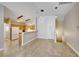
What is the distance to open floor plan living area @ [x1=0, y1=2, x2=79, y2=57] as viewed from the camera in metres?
3.96

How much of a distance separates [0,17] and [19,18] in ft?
3.60

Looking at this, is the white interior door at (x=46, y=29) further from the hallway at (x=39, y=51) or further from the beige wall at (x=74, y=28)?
the beige wall at (x=74, y=28)

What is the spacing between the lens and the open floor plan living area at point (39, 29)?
3960mm

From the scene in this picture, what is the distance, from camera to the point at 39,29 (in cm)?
607

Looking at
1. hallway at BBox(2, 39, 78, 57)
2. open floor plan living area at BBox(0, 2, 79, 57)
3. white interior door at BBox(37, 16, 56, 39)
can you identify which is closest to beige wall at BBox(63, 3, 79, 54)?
open floor plan living area at BBox(0, 2, 79, 57)

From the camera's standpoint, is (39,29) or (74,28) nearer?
Result: (74,28)

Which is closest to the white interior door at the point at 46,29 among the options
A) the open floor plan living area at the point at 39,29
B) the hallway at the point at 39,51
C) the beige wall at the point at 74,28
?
the open floor plan living area at the point at 39,29

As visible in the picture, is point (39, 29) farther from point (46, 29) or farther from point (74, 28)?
point (74, 28)

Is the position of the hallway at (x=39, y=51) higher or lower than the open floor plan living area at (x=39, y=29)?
lower

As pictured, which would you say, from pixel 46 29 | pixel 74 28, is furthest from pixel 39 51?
pixel 46 29

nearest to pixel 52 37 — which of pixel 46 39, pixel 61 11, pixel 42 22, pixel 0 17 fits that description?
pixel 46 39

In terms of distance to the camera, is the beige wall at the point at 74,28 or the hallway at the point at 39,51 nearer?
the hallway at the point at 39,51

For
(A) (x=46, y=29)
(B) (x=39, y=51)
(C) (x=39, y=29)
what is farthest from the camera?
(C) (x=39, y=29)

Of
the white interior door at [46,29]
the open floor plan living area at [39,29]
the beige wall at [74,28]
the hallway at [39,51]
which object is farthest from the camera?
the white interior door at [46,29]
